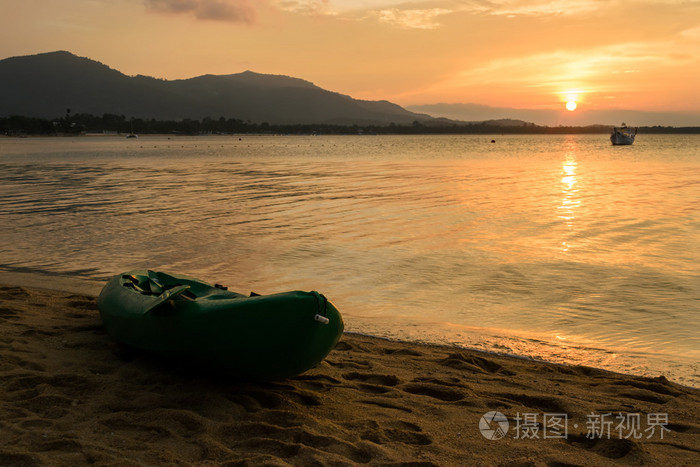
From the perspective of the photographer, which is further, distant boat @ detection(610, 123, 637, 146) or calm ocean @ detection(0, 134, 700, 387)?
distant boat @ detection(610, 123, 637, 146)

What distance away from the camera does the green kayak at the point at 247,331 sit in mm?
5137

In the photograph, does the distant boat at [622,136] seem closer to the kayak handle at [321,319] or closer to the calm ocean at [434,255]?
the calm ocean at [434,255]

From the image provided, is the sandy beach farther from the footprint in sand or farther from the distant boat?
the distant boat

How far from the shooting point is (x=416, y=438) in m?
4.80

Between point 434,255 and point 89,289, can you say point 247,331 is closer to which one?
Answer: point 89,289

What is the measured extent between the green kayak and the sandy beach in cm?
36

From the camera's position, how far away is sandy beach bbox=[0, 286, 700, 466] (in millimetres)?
4488

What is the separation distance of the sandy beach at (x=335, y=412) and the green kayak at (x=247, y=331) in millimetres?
356

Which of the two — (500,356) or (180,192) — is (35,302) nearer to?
(500,356)

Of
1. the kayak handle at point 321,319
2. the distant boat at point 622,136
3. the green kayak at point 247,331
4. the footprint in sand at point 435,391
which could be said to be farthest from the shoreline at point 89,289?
the distant boat at point 622,136

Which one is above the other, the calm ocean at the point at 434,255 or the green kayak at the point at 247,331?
the green kayak at the point at 247,331

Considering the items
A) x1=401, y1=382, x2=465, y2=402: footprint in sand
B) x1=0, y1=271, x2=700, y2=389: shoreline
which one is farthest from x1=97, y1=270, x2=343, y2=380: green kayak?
x1=0, y1=271, x2=700, y2=389: shoreline

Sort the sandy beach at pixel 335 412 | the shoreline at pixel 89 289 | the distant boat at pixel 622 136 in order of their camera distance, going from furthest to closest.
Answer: the distant boat at pixel 622 136 → the shoreline at pixel 89 289 → the sandy beach at pixel 335 412

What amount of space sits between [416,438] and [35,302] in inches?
265
